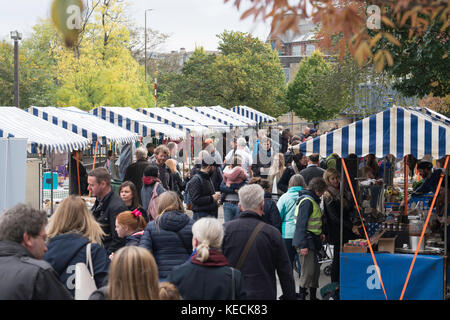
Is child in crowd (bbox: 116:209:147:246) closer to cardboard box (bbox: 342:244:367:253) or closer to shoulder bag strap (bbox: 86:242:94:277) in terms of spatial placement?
shoulder bag strap (bbox: 86:242:94:277)

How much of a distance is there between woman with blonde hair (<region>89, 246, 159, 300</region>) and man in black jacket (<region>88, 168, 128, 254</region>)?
306 centimetres

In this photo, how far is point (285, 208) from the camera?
8.61 metres

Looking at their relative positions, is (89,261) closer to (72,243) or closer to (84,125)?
(72,243)

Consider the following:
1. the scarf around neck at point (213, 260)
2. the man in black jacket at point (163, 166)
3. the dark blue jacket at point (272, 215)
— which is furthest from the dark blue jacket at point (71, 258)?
the man in black jacket at point (163, 166)

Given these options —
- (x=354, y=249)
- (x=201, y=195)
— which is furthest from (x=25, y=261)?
(x=201, y=195)

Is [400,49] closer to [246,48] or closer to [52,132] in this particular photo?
[52,132]

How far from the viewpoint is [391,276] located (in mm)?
7363

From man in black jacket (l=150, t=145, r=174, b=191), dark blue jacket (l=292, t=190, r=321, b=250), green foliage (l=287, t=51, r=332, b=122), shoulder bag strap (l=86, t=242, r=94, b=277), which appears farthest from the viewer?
green foliage (l=287, t=51, r=332, b=122)

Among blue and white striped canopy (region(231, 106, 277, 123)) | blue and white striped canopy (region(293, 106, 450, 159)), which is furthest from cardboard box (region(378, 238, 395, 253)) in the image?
blue and white striped canopy (region(231, 106, 277, 123))

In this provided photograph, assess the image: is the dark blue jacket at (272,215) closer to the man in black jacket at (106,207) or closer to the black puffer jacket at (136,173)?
the man in black jacket at (106,207)

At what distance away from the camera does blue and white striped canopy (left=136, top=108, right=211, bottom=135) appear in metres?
20.8

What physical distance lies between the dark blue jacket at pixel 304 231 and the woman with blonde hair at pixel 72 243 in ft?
11.6
